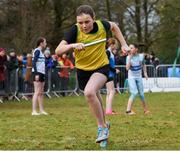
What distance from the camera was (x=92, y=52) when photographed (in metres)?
8.27

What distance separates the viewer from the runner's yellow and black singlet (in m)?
8.25

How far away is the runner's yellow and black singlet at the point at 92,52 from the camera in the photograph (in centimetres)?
825

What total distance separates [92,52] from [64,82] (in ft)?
54.1

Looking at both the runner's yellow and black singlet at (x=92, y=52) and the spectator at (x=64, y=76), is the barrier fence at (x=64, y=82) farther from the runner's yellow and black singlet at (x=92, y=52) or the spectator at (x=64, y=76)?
the runner's yellow and black singlet at (x=92, y=52)

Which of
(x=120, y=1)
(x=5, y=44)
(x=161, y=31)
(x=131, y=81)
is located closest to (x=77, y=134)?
(x=131, y=81)

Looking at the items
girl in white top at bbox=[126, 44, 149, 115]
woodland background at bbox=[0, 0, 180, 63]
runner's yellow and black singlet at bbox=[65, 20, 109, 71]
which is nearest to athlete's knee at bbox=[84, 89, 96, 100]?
runner's yellow and black singlet at bbox=[65, 20, 109, 71]

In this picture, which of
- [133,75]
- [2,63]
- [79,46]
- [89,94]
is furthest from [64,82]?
[79,46]

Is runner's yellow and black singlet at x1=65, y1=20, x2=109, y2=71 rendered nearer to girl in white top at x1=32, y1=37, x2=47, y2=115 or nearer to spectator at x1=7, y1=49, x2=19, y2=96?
girl in white top at x1=32, y1=37, x2=47, y2=115

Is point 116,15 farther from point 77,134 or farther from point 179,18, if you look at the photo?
point 77,134

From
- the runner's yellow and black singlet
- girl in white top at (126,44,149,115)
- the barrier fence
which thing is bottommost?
the barrier fence

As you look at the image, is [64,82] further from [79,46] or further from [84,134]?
[79,46]

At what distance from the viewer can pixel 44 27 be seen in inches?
1505

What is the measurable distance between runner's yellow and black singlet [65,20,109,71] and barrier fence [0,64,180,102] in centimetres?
965

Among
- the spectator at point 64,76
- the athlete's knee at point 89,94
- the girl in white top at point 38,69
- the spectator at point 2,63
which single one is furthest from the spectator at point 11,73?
the athlete's knee at point 89,94
